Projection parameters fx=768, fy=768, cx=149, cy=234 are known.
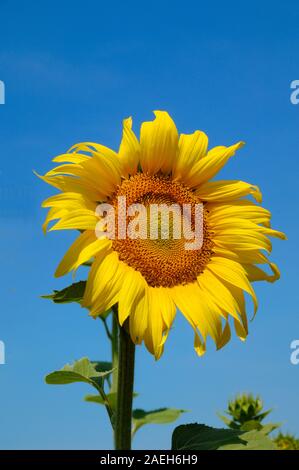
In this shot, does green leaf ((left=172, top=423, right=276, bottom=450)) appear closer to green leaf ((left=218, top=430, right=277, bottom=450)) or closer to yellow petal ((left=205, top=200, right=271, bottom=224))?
green leaf ((left=218, top=430, right=277, bottom=450))

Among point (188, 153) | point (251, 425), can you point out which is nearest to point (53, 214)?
point (188, 153)

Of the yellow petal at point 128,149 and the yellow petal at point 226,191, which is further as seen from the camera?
the yellow petal at point 226,191

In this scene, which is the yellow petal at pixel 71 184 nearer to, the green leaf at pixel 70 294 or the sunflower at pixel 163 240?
the sunflower at pixel 163 240

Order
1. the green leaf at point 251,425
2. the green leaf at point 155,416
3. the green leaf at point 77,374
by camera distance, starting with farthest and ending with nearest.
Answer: the green leaf at point 251,425 → the green leaf at point 155,416 → the green leaf at point 77,374

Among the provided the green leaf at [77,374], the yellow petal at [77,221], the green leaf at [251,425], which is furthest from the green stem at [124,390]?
the green leaf at [251,425]

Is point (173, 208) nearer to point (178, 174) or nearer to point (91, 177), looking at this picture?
point (178, 174)

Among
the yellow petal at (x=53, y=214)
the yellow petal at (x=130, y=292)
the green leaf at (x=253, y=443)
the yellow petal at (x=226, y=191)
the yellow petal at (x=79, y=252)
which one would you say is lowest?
the green leaf at (x=253, y=443)
